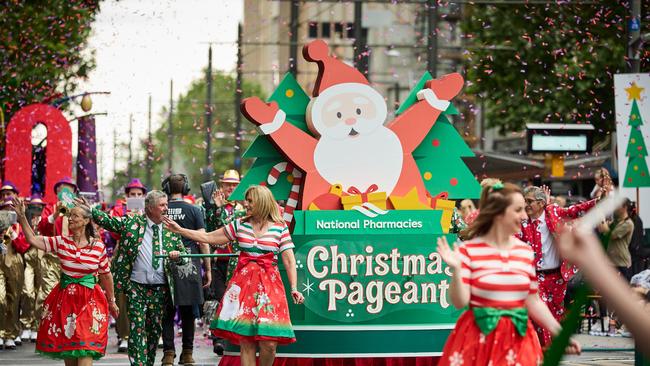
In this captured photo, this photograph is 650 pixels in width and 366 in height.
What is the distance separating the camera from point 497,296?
726cm

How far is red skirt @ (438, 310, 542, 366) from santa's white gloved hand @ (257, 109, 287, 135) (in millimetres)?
5342

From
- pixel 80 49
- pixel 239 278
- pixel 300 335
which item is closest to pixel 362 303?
pixel 300 335

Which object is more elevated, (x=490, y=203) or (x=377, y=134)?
(x=377, y=134)

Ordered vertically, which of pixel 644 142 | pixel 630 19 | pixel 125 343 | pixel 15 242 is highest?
pixel 630 19

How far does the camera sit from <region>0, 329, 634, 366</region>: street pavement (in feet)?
48.4

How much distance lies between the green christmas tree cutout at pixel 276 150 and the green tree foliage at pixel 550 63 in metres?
17.7

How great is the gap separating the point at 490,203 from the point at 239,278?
407 centimetres

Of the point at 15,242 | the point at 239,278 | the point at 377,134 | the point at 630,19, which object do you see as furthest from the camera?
the point at 630,19

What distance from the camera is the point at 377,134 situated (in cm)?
1274

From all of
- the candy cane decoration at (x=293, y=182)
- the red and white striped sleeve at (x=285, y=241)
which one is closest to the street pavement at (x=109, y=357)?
the candy cane decoration at (x=293, y=182)

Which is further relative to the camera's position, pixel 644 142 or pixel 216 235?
pixel 644 142

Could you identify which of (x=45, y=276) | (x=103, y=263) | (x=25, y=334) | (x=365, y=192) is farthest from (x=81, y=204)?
(x=25, y=334)

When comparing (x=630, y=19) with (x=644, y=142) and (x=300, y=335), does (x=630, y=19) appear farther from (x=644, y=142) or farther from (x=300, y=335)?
(x=300, y=335)

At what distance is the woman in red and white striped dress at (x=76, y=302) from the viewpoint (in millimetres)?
11250
